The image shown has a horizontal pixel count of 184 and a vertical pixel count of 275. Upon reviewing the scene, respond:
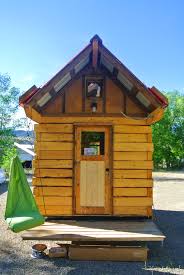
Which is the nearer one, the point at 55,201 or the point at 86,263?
the point at 86,263

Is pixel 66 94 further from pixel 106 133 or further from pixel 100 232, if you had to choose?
pixel 100 232

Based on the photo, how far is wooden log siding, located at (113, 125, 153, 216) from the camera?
9.28 meters

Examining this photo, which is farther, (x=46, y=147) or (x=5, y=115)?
(x=5, y=115)

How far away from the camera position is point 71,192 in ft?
30.6

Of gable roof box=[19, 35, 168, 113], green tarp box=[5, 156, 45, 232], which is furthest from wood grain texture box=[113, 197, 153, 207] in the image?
green tarp box=[5, 156, 45, 232]

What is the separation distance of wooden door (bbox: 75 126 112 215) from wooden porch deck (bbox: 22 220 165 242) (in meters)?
0.39

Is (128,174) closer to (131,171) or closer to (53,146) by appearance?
(131,171)

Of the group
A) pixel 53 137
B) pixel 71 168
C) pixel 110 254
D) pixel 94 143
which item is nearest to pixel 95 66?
pixel 94 143

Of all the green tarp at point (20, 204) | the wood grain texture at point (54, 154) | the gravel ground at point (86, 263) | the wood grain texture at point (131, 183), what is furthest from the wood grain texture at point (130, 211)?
the green tarp at point (20, 204)

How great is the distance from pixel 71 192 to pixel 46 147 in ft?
3.81

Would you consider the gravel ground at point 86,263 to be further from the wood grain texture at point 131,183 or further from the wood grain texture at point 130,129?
the wood grain texture at point 130,129

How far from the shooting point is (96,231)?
7906mm

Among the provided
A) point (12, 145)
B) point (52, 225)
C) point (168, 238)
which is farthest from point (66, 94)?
point (12, 145)

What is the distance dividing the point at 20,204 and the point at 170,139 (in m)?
36.8
